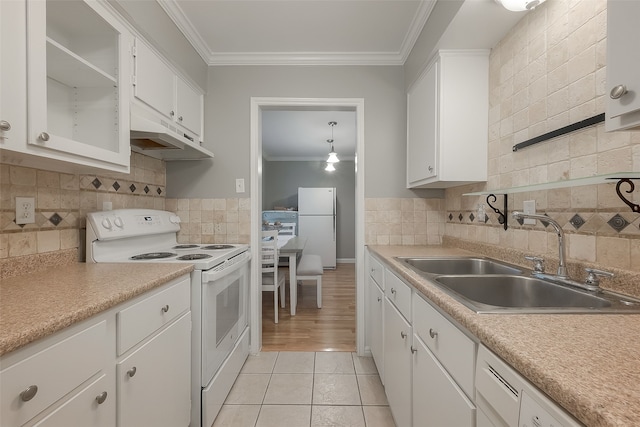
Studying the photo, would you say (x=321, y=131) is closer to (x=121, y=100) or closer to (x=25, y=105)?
(x=121, y=100)

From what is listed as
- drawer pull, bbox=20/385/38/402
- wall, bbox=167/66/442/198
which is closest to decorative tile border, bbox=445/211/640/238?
wall, bbox=167/66/442/198

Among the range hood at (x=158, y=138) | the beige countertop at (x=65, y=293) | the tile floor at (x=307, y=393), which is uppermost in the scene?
the range hood at (x=158, y=138)

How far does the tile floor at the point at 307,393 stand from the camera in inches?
62.6

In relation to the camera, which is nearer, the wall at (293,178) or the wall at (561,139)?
the wall at (561,139)

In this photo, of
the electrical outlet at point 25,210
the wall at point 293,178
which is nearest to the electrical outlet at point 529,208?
the electrical outlet at point 25,210

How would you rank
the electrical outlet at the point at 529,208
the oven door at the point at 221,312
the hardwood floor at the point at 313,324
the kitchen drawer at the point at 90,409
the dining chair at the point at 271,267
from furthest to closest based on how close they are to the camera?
1. the dining chair at the point at 271,267
2. the hardwood floor at the point at 313,324
3. the oven door at the point at 221,312
4. the electrical outlet at the point at 529,208
5. the kitchen drawer at the point at 90,409

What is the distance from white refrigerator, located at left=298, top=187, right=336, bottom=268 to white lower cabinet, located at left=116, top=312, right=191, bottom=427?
457 cm

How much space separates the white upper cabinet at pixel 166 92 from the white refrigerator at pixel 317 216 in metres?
3.76

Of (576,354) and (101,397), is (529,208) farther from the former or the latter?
(101,397)

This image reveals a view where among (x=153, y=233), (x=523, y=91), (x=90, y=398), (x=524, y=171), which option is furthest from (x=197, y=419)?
(x=523, y=91)

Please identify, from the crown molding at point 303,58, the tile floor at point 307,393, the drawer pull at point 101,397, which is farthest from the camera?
the crown molding at point 303,58

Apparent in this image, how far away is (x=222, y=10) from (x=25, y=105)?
4.56ft

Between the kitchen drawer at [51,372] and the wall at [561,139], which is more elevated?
the wall at [561,139]

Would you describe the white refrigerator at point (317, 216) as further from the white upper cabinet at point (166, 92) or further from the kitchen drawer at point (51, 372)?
the kitchen drawer at point (51, 372)
